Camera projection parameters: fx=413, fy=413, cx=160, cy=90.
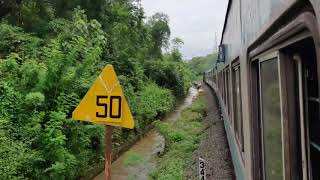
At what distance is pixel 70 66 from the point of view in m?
10.3

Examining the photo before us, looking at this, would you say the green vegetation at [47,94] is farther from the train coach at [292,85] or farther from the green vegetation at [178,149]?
the train coach at [292,85]

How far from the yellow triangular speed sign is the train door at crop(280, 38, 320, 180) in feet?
8.25

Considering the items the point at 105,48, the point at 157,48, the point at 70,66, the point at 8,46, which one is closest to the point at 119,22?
the point at 105,48

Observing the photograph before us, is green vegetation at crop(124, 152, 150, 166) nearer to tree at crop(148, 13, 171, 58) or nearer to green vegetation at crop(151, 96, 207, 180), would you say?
green vegetation at crop(151, 96, 207, 180)

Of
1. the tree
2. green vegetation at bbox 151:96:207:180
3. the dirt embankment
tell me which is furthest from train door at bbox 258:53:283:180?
the tree

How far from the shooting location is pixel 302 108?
1.79 meters

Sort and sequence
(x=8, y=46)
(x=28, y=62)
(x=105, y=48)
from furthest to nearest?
1. (x=105, y=48)
2. (x=8, y=46)
3. (x=28, y=62)

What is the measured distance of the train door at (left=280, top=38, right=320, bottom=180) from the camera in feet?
5.55

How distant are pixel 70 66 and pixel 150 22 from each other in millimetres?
32030

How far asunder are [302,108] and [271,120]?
61 cm

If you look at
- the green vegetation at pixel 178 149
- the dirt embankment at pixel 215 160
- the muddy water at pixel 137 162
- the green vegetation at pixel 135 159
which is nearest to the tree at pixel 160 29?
the green vegetation at pixel 178 149

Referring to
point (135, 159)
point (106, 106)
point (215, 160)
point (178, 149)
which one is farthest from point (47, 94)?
point (106, 106)

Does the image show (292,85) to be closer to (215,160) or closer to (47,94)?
(215,160)

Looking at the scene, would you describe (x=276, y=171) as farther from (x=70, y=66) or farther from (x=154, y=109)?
(x=154, y=109)
